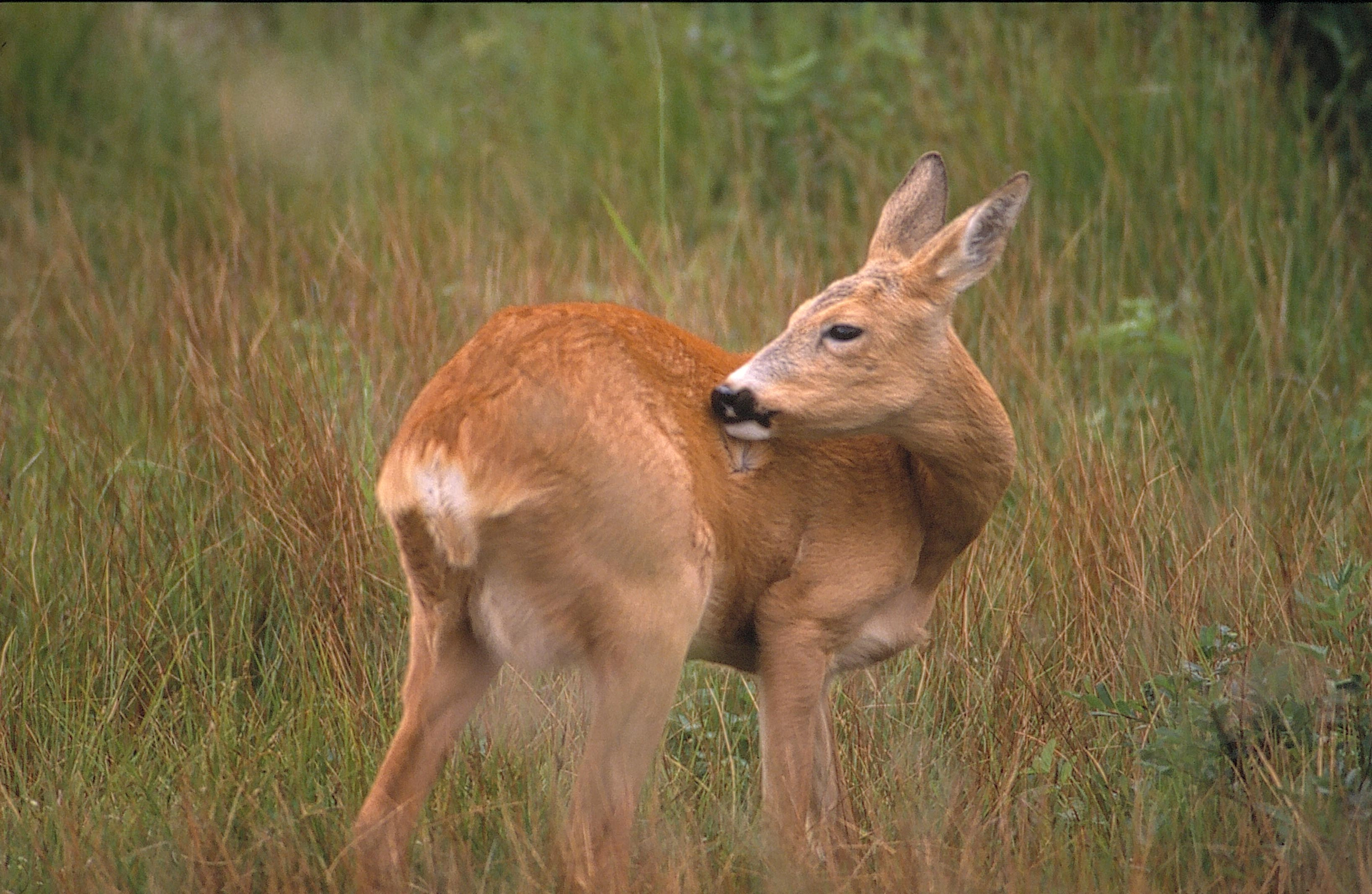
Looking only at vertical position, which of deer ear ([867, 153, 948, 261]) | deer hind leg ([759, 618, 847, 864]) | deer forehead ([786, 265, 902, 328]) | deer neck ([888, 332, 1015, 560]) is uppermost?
deer ear ([867, 153, 948, 261])

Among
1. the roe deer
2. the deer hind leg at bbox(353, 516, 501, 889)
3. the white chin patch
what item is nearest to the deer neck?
the roe deer

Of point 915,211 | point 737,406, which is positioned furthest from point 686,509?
point 915,211

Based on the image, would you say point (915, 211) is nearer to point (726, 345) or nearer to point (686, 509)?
point (686, 509)

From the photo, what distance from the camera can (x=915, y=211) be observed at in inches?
150

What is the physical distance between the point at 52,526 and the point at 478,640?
5.49 ft

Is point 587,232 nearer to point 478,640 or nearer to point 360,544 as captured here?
point 360,544

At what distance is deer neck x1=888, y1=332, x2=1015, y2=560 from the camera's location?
3.46m

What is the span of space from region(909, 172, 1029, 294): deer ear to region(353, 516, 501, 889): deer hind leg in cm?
125

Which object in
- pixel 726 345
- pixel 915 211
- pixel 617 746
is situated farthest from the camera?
pixel 726 345

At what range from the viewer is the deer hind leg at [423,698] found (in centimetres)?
303

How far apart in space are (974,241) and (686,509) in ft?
3.15

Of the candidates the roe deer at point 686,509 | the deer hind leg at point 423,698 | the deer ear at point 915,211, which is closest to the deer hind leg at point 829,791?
the roe deer at point 686,509

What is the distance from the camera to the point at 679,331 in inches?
137

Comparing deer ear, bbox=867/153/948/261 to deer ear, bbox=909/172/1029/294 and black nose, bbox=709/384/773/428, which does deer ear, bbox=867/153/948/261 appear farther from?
black nose, bbox=709/384/773/428
